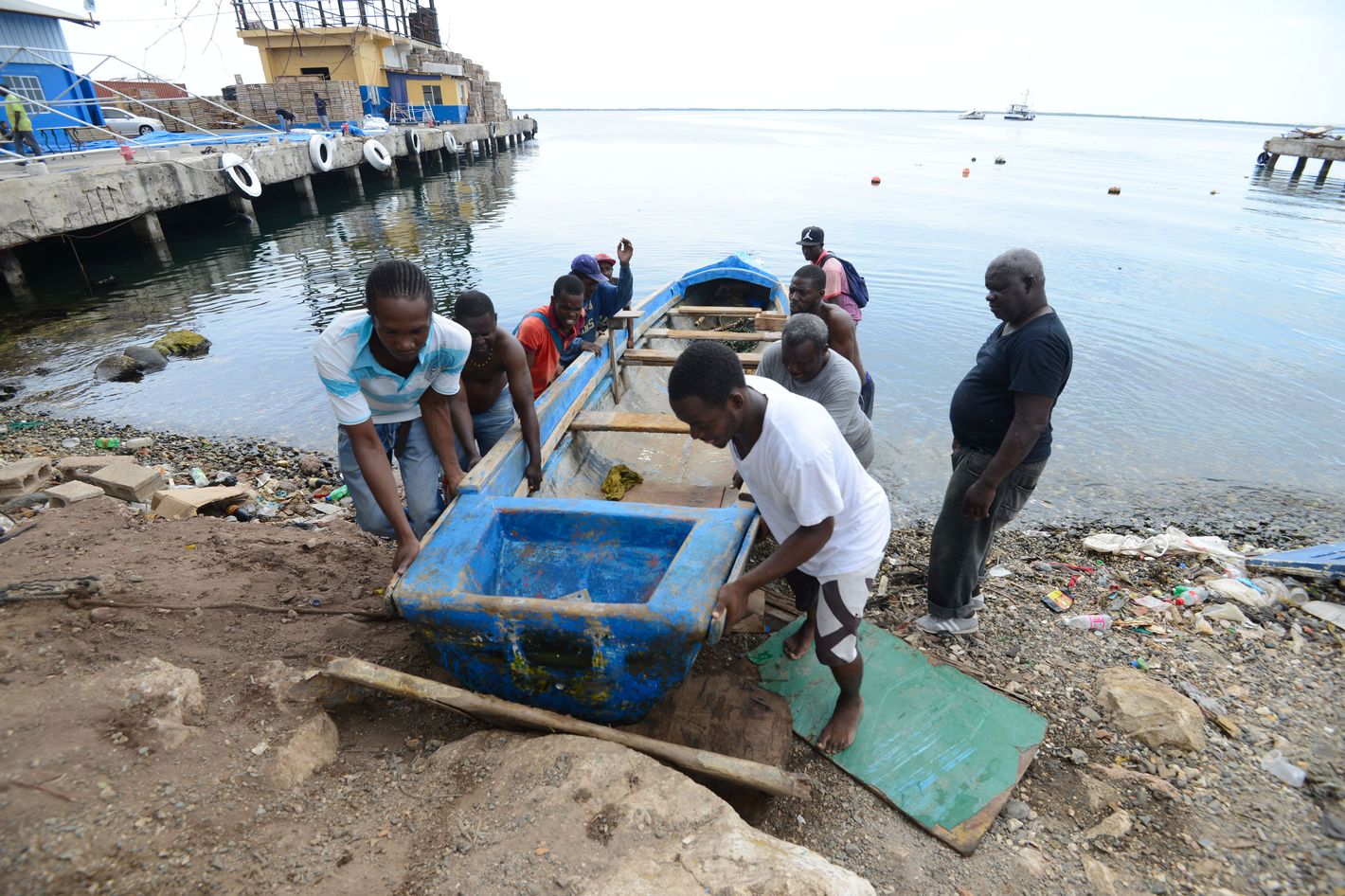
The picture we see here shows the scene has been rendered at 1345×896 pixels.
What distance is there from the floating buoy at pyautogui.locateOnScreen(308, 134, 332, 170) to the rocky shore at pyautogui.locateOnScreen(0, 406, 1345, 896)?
19620 millimetres

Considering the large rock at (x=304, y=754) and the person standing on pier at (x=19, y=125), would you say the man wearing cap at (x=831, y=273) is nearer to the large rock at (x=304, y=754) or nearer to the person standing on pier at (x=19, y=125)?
the large rock at (x=304, y=754)

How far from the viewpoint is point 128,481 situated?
17.1ft

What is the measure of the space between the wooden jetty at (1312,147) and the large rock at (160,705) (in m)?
41.9

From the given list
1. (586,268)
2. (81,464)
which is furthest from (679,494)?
(81,464)

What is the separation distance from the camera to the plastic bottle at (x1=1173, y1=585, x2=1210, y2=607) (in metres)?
4.18

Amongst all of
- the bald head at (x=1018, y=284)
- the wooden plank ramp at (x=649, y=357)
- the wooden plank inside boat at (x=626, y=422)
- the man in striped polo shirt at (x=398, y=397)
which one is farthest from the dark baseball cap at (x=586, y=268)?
the bald head at (x=1018, y=284)

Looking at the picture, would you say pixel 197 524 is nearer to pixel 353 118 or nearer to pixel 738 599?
pixel 738 599

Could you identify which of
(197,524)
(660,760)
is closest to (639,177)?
(197,524)

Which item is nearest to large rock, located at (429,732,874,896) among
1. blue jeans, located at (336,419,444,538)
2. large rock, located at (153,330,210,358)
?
blue jeans, located at (336,419,444,538)

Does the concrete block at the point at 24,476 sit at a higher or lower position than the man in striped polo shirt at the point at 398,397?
lower

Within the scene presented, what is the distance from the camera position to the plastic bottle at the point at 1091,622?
3.94 meters

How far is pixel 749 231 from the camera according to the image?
776 inches

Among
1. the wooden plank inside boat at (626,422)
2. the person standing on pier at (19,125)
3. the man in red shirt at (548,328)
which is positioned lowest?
the wooden plank inside boat at (626,422)

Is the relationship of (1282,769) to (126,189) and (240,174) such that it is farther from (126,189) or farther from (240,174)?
(240,174)
